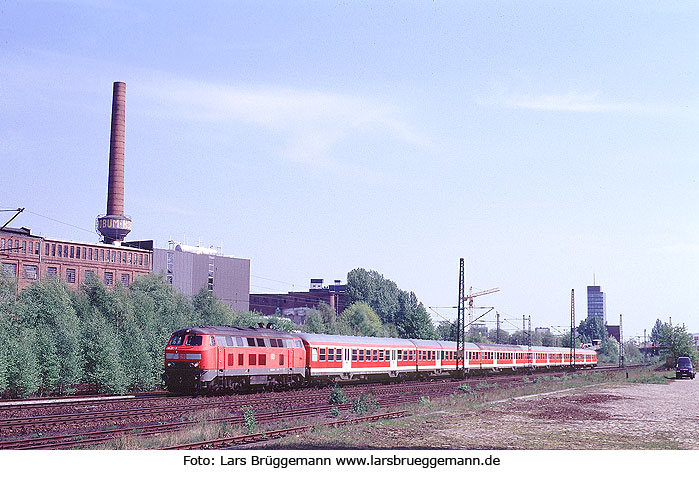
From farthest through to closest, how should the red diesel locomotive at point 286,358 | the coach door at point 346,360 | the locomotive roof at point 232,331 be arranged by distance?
→ the coach door at point 346,360 < the locomotive roof at point 232,331 < the red diesel locomotive at point 286,358

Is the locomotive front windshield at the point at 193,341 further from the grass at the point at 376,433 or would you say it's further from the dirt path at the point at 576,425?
the dirt path at the point at 576,425

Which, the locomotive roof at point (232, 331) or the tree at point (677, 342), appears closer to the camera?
the locomotive roof at point (232, 331)

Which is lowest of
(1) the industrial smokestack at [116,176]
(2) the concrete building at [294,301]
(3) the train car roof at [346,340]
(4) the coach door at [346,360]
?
(4) the coach door at [346,360]

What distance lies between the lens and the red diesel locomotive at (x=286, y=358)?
34.0 metres

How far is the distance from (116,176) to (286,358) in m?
71.3

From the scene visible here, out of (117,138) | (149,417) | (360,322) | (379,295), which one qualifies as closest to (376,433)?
(149,417)

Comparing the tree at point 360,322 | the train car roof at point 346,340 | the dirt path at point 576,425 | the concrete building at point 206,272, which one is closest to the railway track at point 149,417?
the dirt path at point 576,425

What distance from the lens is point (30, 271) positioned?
105562mm

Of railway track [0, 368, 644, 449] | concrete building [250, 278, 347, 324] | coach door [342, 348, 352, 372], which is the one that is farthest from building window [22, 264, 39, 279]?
railway track [0, 368, 644, 449]

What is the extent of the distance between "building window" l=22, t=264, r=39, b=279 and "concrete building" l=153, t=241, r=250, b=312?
2121 cm

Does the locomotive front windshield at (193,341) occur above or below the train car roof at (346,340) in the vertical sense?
above

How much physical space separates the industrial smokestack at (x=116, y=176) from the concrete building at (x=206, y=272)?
1283 centimetres

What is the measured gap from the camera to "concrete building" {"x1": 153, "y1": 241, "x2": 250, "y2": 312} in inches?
4985

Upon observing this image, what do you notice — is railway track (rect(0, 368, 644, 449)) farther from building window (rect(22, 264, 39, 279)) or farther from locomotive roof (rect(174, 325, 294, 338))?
building window (rect(22, 264, 39, 279))
